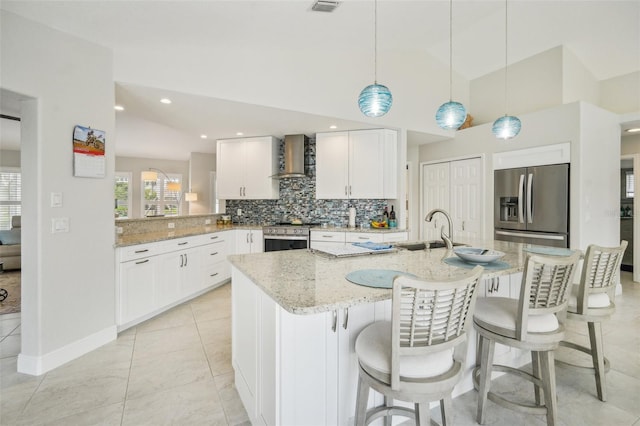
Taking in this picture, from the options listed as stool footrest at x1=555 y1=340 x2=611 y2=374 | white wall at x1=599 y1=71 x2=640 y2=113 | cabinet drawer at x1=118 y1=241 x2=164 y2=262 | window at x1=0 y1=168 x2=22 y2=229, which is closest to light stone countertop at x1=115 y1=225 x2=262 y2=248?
cabinet drawer at x1=118 y1=241 x2=164 y2=262

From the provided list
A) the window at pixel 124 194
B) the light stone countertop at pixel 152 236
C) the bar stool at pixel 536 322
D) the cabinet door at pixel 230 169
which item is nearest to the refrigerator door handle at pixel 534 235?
the bar stool at pixel 536 322

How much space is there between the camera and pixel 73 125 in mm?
2479

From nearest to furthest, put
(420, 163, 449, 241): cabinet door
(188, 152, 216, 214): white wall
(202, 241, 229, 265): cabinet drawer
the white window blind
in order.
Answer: (202, 241, 229, 265): cabinet drawer → (420, 163, 449, 241): cabinet door → the white window blind → (188, 152, 216, 214): white wall

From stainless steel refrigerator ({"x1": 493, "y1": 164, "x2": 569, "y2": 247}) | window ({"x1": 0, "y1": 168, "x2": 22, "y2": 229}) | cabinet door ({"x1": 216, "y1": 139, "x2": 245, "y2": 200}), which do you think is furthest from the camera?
window ({"x1": 0, "y1": 168, "x2": 22, "y2": 229})

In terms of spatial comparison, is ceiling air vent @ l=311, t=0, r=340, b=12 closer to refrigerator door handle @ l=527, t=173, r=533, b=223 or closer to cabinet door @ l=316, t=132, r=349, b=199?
cabinet door @ l=316, t=132, r=349, b=199

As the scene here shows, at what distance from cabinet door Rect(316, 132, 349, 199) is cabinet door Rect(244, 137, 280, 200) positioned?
29.9 inches

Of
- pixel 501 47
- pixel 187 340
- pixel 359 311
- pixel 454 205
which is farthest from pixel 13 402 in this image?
pixel 501 47

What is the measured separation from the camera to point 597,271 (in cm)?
189

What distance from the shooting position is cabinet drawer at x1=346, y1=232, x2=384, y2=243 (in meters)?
4.19

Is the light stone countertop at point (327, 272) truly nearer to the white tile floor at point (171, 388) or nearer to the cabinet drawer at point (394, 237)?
the white tile floor at point (171, 388)

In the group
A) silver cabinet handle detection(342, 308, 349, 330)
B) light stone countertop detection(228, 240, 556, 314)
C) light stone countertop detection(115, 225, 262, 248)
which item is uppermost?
light stone countertop detection(115, 225, 262, 248)

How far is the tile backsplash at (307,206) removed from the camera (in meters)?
4.86

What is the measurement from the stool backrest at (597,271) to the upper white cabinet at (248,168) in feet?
12.9

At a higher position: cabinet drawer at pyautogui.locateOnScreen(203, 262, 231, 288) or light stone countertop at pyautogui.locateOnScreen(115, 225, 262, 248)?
light stone countertop at pyautogui.locateOnScreen(115, 225, 262, 248)
